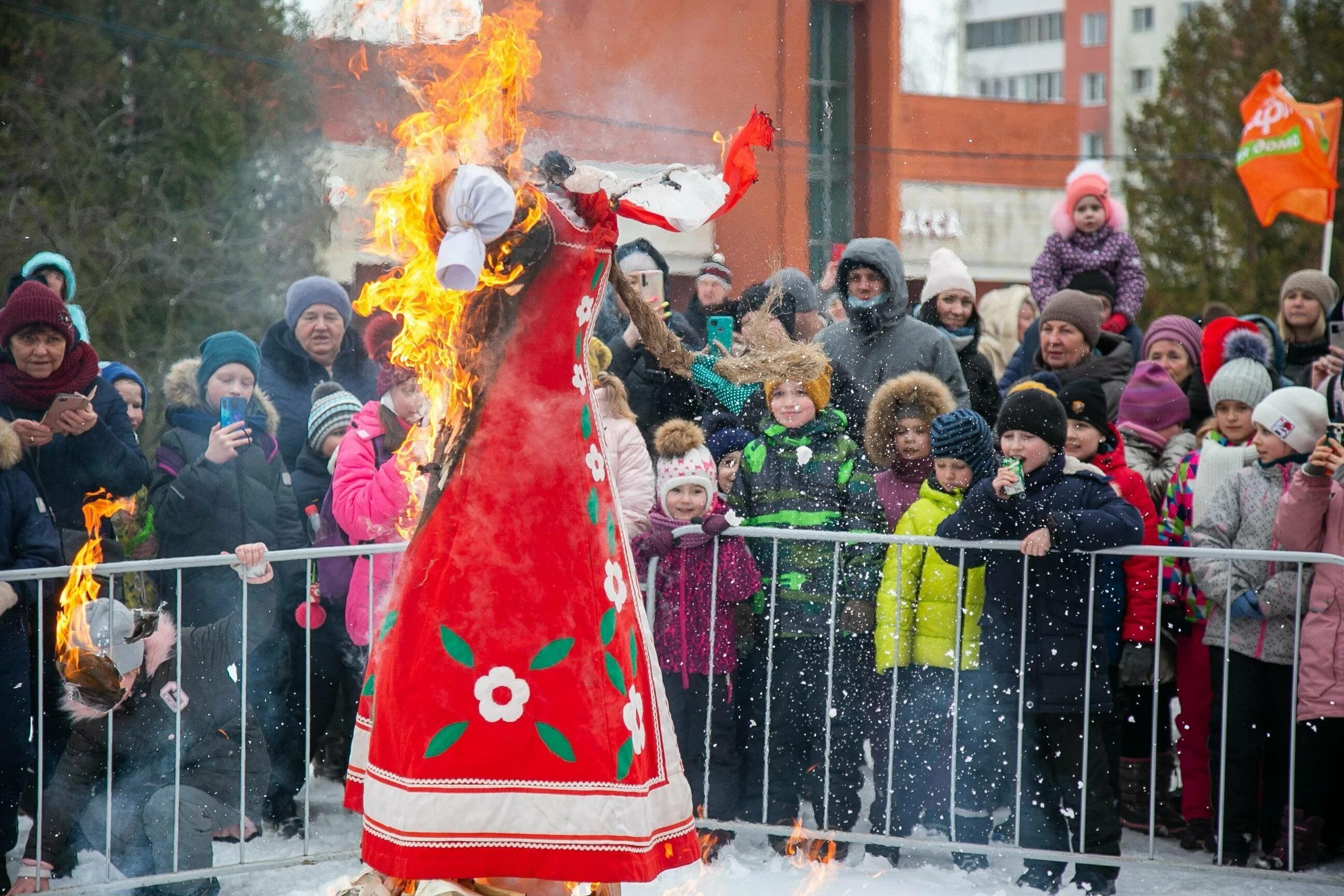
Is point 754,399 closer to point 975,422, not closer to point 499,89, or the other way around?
point 975,422

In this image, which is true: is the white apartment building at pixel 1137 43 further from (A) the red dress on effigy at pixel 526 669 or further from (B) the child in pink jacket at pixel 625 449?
(A) the red dress on effigy at pixel 526 669

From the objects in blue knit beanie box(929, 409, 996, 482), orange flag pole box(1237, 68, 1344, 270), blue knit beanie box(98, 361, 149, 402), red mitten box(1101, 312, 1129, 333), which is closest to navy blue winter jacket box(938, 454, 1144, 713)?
blue knit beanie box(929, 409, 996, 482)

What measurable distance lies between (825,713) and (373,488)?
1.92 meters

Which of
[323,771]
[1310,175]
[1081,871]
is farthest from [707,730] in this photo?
[1310,175]

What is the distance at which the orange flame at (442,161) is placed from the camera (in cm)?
401

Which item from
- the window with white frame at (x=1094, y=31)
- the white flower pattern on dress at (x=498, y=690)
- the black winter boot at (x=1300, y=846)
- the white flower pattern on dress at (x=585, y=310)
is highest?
the window with white frame at (x=1094, y=31)

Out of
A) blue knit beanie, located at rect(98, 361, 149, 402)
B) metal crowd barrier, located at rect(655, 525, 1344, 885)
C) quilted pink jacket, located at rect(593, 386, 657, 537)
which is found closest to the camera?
metal crowd barrier, located at rect(655, 525, 1344, 885)

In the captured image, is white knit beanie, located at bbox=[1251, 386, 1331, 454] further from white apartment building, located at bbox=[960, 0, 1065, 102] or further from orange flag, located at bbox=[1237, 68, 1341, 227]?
white apartment building, located at bbox=[960, 0, 1065, 102]

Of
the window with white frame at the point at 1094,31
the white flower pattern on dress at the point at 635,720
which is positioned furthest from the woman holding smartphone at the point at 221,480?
the window with white frame at the point at 1094,31

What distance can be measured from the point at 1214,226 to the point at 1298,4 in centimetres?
335

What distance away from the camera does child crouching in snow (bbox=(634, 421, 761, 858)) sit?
588 centimetres

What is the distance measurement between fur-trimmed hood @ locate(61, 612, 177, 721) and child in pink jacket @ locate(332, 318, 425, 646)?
2.35 feet

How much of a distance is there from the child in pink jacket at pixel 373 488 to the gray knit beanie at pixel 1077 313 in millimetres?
2871

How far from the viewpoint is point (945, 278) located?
7375 mm
